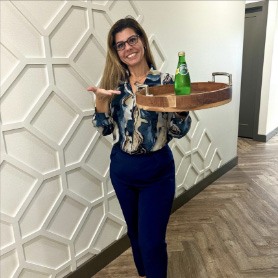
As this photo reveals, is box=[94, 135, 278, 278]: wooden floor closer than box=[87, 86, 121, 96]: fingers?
No

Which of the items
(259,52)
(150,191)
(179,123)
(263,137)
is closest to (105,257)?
(150,191)

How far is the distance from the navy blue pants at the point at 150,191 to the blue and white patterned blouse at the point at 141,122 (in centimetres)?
6

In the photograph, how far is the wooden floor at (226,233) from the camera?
1838mm

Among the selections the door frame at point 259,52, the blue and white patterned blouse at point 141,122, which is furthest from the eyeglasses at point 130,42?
the door frame at point 259,52

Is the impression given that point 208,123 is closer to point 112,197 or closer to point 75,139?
point 112,197

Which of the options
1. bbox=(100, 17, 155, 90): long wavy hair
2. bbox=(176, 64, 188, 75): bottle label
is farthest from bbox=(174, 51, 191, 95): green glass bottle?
bbox=(100, 17, 155, 90): long wavy hair

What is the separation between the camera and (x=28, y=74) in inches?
52.5

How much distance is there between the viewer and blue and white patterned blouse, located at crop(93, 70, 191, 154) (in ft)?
4.13

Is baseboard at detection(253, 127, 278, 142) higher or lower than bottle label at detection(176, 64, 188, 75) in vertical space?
lower

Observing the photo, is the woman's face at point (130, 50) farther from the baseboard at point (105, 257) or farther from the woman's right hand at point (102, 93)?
the baseboard at point (105, 257)

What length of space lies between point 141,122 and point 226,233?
4.64ft

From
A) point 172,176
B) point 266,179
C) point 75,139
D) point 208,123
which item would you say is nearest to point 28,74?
point 75,139

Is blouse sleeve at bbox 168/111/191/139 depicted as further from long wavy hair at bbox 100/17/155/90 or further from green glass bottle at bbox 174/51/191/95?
long wavy hair at bbox 100/17/155/90

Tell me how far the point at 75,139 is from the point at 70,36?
56cm
